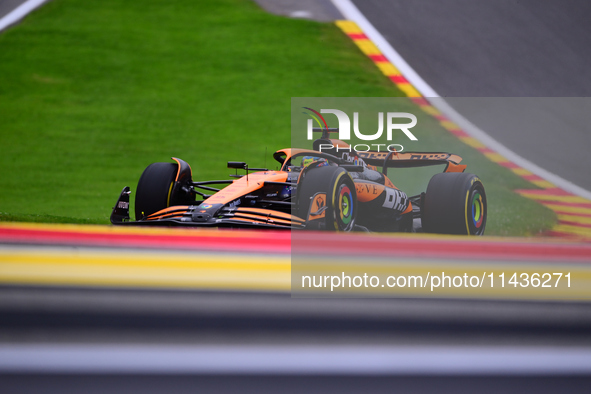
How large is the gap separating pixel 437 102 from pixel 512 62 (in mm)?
2992

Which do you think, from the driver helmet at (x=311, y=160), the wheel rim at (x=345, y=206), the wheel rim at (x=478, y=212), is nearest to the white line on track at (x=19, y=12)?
the driver helmet at (x=311, y=160)

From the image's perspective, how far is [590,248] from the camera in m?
2.81

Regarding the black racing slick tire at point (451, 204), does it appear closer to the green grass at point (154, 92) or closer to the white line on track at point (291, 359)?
the green grass at point (154, 92)

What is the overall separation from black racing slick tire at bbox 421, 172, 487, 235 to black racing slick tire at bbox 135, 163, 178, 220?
6.70 ft

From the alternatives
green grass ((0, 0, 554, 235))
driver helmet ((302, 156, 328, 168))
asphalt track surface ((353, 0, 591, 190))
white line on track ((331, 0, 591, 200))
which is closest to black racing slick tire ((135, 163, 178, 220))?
driver helmet ((302, 156, 328, 168))

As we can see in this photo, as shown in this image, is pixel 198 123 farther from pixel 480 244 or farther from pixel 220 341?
pixel 220 341

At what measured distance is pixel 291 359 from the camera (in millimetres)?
1693

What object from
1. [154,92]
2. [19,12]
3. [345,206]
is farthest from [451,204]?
[19,12]

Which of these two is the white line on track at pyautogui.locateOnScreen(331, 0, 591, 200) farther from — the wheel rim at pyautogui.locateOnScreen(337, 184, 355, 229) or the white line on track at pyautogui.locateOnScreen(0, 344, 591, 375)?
the white line on track at pyautogui.locateOnScreen(0, 344, 591, 375)

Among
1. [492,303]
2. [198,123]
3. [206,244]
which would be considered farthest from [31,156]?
[492,303]

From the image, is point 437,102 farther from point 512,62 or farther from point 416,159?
point 416,159

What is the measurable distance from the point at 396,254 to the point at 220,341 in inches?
35.8

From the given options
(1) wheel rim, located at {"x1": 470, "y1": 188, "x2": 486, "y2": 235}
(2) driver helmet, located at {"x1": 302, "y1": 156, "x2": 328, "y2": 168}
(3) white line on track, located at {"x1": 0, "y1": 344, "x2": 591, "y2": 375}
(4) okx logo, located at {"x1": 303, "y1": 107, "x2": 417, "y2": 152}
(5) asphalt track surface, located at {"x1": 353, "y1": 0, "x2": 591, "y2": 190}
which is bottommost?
(3) white line on track, located at {"x1": 0, "y1": 344, "x2": 591, "y2": 375}

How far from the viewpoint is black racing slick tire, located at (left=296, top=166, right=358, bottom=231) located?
360 centimetres
